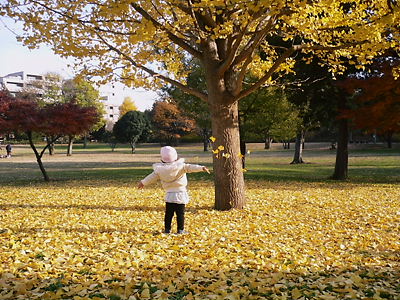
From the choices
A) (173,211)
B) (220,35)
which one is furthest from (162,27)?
(173,211)

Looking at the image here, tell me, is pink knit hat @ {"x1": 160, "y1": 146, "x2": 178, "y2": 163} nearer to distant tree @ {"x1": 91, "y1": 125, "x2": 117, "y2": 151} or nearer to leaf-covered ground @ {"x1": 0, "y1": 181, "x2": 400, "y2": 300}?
leaf-covered ground @ {"x1": 0, "y1": 181, "x2": 400, "y2": 300}

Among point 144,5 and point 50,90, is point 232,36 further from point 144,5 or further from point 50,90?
point 50,90

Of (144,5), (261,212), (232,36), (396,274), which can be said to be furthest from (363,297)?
(144,5)

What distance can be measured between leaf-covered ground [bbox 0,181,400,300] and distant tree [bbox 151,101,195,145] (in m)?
42.0

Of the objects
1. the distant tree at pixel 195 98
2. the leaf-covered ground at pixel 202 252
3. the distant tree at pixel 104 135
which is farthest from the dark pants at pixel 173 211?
the distant tree at pixel 104 135

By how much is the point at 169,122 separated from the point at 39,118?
128ft

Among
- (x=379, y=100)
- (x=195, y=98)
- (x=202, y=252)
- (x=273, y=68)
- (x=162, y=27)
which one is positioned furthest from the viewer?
(x=195, y=98)

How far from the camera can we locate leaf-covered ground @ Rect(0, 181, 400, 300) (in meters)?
3.63

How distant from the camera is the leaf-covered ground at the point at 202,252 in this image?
11.9 ft

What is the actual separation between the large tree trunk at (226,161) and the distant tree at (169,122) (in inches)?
1634

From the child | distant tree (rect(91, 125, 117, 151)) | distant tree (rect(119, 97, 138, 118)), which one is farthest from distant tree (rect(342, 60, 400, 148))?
distant tree (rect(119, 97, 138, 118))

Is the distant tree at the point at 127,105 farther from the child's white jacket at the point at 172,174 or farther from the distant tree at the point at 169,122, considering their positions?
the child's white jacket at the point at 172,174

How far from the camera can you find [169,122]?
2135 inches

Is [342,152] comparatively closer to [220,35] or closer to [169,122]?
[220,35]
